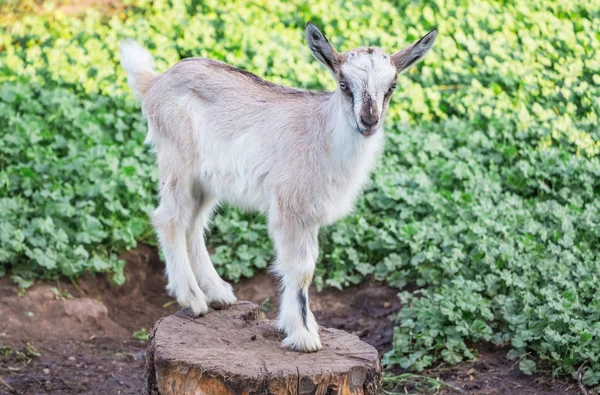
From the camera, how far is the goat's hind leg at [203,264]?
5.91 m

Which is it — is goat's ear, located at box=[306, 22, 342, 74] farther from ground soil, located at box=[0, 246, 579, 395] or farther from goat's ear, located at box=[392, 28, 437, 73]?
ground soil, located at box=[0, 246, 579, 395]

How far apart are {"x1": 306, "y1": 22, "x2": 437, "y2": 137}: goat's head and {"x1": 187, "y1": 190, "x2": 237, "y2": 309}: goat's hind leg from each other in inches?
53.1

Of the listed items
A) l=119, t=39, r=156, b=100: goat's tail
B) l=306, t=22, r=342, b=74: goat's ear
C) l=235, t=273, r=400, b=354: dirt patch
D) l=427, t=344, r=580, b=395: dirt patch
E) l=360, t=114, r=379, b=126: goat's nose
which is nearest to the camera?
l=360, t=114, r=379, b=126: goat's nose

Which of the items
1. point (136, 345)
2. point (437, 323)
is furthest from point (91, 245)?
point (437, 323)

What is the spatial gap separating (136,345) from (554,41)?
6066 millimetres

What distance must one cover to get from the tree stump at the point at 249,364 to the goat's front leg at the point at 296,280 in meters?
0.08

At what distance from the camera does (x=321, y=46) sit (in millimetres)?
5109

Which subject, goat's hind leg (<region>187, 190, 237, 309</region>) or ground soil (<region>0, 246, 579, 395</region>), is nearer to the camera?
goat's hind leg (<region>187, 190, 237, 309</region>)

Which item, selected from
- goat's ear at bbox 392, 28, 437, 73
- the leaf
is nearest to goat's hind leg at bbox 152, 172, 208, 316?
goat's ear at bbox 392, 28, 437, 73

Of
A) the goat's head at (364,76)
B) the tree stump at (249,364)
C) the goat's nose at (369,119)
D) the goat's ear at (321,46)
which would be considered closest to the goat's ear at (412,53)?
the goat's head at (364,76)

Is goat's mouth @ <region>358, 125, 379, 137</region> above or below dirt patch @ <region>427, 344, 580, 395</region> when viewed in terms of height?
above

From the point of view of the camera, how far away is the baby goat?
5098mm

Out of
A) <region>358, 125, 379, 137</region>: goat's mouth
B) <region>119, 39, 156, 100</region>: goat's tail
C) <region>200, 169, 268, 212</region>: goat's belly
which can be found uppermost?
<region>358, 125, 379, 137</region>: goat's mouth

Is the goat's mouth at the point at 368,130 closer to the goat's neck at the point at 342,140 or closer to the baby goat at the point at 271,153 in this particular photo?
the baby goat at the point at 271,153
